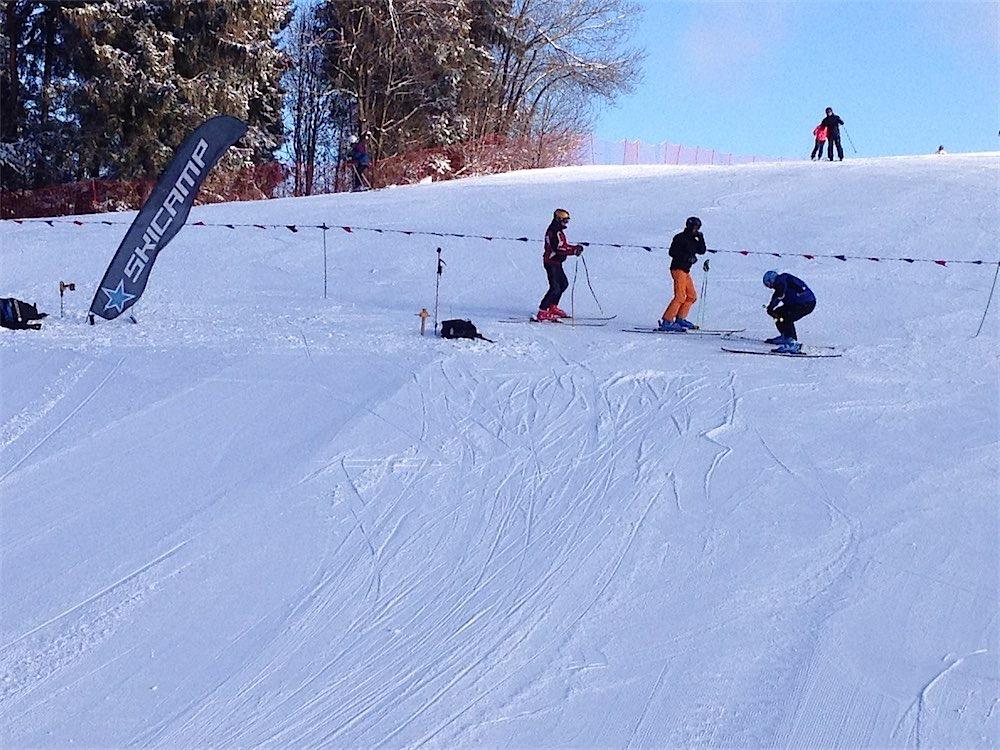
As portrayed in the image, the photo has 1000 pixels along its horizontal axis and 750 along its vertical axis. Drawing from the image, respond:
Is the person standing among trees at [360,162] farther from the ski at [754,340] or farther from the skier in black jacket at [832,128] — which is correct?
the ski at [754,340]

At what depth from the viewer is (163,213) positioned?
1081 centimetres

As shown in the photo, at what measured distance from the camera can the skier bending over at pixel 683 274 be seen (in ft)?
39.0

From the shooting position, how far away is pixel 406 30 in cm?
3394

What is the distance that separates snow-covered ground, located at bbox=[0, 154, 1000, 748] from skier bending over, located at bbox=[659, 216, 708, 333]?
560mm

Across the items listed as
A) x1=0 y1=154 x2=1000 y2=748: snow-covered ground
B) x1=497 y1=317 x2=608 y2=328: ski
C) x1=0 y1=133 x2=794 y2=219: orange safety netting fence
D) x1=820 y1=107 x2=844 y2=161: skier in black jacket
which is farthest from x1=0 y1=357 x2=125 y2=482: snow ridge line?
x1=820 y1=107 x2=844 y2=161: skier in black jacket

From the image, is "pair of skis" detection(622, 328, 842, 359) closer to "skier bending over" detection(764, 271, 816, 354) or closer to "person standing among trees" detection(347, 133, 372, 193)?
"skier bending over" detection(764, 271, 816, 354)

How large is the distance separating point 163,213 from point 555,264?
16.4ft

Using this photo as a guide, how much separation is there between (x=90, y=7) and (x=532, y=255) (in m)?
16.9

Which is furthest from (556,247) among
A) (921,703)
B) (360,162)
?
(360,162)

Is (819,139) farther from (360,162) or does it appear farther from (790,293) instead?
(790,293)

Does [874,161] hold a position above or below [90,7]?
below

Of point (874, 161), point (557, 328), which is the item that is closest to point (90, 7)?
point (557, 328)

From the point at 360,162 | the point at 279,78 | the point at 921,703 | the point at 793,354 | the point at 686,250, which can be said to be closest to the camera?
the point at 921,703

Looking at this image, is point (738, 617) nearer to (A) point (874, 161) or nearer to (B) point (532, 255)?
(B) point (532, 255)
